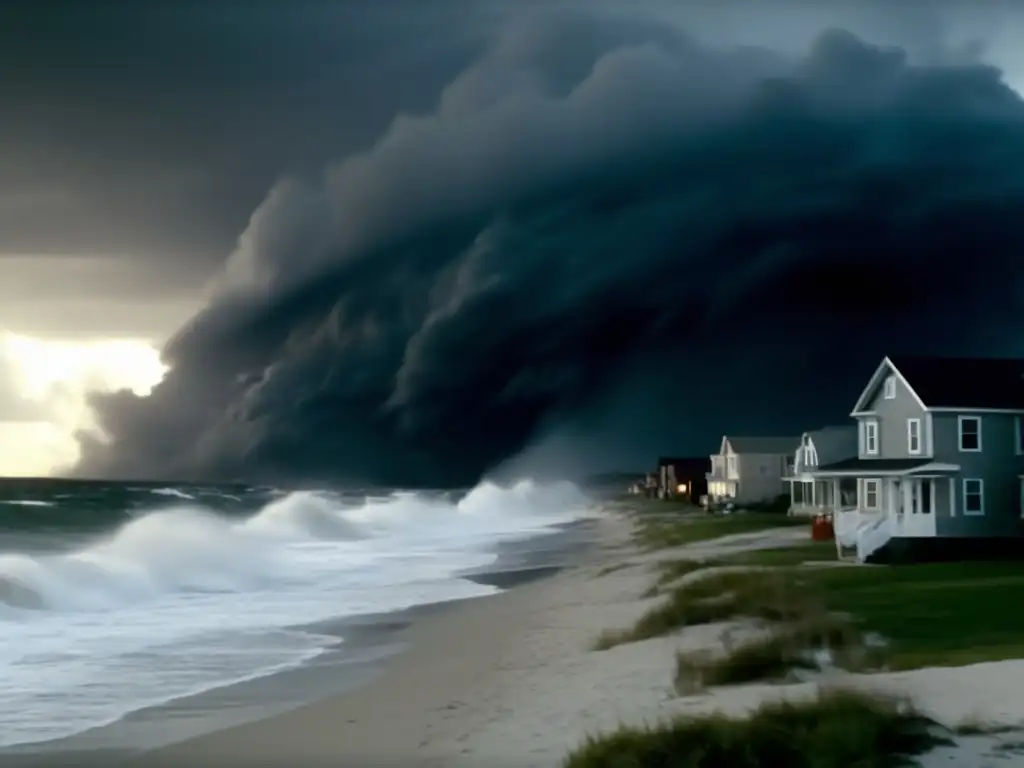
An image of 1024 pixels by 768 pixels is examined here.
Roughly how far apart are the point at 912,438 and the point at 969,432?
6.05 feet

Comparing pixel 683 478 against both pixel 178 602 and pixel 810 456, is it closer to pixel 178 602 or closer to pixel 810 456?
pixel 810 456

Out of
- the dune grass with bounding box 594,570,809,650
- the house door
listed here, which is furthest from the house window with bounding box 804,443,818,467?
the dune grass with bounding box 594,570,809,650

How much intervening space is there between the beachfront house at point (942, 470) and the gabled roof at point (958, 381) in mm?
34

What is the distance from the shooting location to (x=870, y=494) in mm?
45656

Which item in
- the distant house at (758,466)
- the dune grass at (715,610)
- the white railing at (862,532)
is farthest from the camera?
the distant house at (758,466)

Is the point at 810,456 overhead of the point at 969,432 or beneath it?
beneath

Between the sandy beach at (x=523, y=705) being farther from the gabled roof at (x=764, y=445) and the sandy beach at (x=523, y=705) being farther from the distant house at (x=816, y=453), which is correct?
the gabled roof at (x=764, y=445)

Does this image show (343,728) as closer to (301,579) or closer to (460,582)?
(460,582)

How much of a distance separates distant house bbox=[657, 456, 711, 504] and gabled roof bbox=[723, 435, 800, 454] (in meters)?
22.9

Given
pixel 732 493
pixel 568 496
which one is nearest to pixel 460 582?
pixel 732 493

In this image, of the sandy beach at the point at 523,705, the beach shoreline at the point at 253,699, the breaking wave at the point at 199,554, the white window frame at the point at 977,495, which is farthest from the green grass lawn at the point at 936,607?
the breaking wave at the point at 199,554

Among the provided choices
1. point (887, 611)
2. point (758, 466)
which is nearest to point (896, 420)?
point (887, 611)

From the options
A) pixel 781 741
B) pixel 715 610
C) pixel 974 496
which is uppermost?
pixel 974 496

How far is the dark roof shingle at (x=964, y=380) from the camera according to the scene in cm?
4262
